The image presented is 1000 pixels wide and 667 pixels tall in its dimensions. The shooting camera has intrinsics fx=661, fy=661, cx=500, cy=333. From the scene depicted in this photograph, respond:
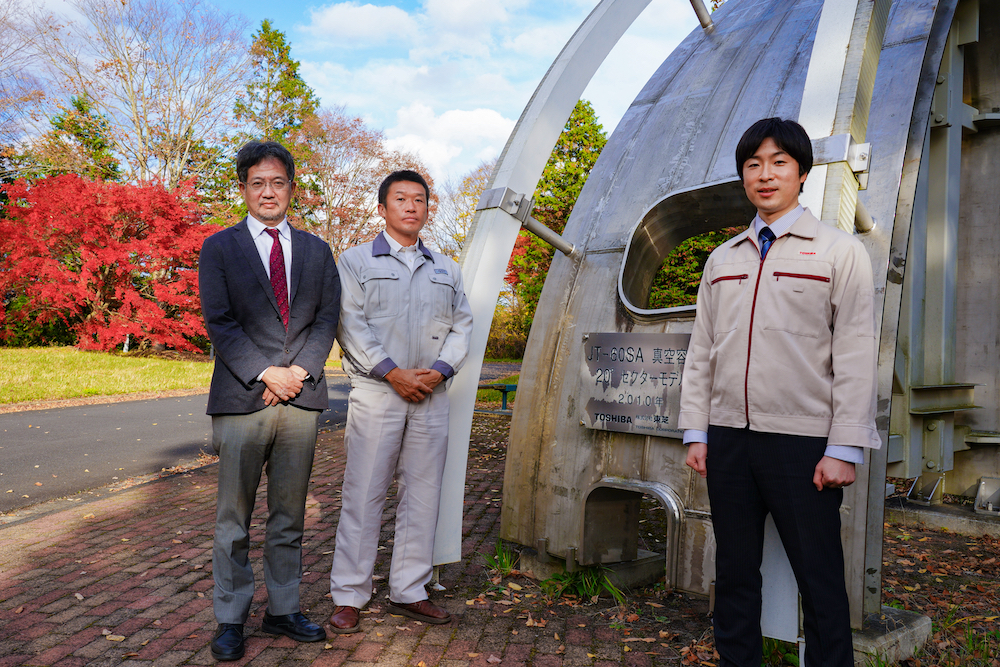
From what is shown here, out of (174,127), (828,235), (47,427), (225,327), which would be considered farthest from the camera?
(174,127)

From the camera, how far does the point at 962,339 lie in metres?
6.64

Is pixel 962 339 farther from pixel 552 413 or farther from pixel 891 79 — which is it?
pixel 552 413

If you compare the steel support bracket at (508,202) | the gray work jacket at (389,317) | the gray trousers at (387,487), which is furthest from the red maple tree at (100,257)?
the gray trousers at (387,487)

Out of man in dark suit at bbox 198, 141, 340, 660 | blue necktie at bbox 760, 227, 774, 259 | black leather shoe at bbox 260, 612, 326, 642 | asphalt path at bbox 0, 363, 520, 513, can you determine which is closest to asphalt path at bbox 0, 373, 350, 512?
asphalt path at bbox 0, 363, 520, 513

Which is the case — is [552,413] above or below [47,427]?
above

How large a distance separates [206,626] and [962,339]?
280 inches

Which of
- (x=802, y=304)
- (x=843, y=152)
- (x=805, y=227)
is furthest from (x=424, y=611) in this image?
(x=843, y=152)

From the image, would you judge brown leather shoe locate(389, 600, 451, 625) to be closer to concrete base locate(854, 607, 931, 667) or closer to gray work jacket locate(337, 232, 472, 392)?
gray work jacket locate(337, 232, 472, 392)

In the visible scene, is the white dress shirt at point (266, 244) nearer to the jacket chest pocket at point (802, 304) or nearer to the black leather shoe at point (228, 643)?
the black leather shoe at point (228, 643)

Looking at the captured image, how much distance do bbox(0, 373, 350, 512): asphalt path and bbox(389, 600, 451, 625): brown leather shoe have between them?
4570 millimetres

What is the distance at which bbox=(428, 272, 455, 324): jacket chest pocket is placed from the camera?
3.58m

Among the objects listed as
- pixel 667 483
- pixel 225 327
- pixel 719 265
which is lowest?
pixel 667 483

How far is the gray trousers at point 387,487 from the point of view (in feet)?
11.2

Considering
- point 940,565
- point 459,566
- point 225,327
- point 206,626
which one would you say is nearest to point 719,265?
point 225,327
